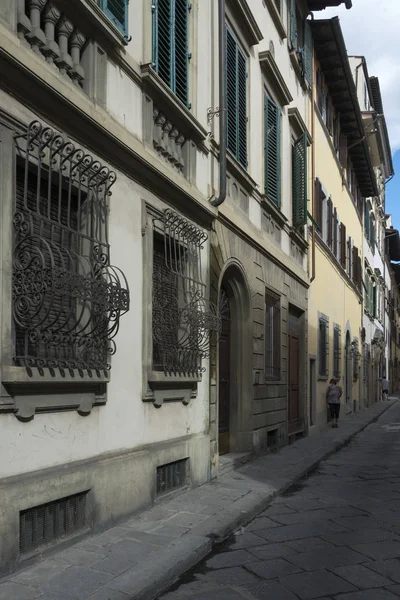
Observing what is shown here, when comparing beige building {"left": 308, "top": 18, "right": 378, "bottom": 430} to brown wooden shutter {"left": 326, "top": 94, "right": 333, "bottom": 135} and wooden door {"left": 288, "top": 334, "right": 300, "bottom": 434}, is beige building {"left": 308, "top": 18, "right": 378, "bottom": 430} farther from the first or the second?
wooden door {"left": 288, "top": 334, "right": 300, "bottom": 434}

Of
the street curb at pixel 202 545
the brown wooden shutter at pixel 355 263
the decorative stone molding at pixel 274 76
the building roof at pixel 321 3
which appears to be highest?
the building roof at pixel 321 3

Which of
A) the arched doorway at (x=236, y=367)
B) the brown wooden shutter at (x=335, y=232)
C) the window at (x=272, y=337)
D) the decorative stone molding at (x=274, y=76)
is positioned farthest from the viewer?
the brown wooden shutter at (x=335, y=232)

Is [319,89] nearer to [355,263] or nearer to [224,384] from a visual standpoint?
[355,263]

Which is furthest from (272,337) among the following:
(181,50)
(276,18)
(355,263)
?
(355,263)

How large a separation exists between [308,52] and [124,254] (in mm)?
13093

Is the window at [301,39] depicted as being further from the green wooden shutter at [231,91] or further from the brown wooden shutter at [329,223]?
the green wooden shutter at [231,91]

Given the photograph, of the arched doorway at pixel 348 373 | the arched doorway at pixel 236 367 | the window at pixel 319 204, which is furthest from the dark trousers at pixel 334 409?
the arched doorway at pixel 236 367

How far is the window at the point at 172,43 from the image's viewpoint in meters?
8.47

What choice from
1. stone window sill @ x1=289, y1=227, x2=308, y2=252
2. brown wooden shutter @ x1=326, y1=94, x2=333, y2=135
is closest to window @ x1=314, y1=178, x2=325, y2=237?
stone window sill @ x1=289, y1=227, x2=308, y2=252

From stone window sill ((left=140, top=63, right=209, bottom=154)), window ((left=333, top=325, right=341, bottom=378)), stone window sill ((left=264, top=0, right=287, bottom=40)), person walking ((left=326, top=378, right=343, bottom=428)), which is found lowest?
person walking ((left=326, top=378, right=343, bottom=428))

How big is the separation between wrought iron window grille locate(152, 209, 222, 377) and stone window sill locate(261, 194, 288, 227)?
3.81m

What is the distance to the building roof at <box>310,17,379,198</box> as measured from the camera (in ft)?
64.1

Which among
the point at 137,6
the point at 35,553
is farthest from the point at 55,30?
the point at 35,553

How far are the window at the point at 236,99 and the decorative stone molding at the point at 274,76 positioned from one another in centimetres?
110
